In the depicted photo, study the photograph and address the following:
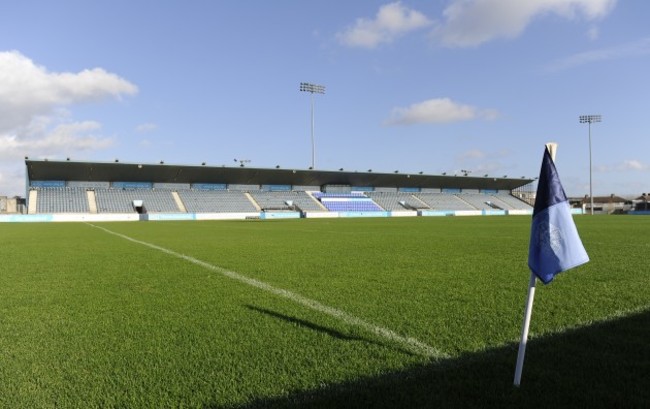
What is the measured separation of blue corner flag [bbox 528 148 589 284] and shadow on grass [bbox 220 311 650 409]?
2.25 ft

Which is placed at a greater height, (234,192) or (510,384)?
(510,384)

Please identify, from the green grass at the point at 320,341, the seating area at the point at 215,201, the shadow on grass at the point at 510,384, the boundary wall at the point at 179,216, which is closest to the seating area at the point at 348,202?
the boundary wall at the point at 179,216

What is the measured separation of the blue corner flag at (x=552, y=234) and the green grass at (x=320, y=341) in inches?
29.8

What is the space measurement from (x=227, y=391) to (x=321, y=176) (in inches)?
2520

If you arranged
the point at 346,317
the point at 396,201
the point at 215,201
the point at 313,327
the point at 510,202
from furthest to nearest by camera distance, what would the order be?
the point at 510,202
the point at 396,201
the point at 215,201
the point at 346,317
the point at 313,327

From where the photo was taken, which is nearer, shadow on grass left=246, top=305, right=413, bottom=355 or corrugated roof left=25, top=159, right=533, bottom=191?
shadow on grass left=246, top=305, right=413, bottom=355

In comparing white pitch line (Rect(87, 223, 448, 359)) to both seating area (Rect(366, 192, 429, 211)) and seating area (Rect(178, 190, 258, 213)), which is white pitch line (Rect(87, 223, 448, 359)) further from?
seating area (Rect(366, 192, 429, 211))

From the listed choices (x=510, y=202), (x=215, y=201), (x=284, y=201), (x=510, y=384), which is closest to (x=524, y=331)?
(x=510, y=384)

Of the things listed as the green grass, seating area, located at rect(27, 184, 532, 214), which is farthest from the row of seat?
the green grass

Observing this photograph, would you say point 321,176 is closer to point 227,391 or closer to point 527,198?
point 527,198

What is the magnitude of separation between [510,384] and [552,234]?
102cm

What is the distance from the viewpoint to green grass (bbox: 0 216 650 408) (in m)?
2.89

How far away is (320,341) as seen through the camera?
3.98 m

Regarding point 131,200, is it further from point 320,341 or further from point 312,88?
point 320,341
